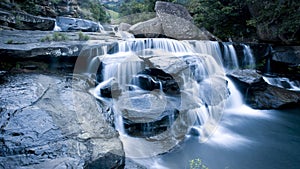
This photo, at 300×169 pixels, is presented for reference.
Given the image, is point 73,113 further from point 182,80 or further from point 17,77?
point 182,80

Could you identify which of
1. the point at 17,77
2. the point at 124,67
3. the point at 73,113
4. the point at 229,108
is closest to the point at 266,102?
the point at 229,108

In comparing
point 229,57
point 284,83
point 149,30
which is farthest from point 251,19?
point 149,30

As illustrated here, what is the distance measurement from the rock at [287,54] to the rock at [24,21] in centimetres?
959

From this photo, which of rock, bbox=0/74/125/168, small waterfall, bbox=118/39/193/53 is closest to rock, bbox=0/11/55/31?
small waterfall, bbox=118/39/193/53

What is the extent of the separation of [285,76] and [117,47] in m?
6.29

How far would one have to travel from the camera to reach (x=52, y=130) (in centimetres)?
323

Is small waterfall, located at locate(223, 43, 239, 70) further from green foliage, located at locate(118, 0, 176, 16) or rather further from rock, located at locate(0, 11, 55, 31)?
rock, located at locate(0, 11, 55, 31)

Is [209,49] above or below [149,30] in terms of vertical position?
below

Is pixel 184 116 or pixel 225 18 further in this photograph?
pixel 225 18

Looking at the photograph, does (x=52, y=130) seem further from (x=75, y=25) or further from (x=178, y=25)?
(x=75, y=25)

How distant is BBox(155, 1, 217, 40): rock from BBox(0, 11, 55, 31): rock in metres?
5.09

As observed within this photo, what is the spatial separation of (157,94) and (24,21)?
7.22 m

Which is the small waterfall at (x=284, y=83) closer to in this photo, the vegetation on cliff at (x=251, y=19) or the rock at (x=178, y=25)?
the vegetation on cliff at (x=251, y=19)

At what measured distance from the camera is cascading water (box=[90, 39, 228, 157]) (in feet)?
15.3
